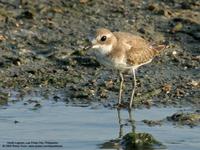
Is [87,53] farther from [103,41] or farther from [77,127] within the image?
[77,127]

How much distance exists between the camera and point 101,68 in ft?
47.7

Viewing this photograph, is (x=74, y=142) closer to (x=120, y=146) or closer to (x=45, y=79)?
(x=120, y=146)

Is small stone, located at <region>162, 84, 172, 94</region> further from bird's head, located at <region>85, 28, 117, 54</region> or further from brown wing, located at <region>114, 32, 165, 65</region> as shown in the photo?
bird's head, located at <region>85, 28, 117, 54</region>

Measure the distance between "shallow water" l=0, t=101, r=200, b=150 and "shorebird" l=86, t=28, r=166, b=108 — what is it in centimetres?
63

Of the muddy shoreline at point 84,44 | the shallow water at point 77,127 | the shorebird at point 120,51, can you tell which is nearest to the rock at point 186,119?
the shallow water at point 77,127

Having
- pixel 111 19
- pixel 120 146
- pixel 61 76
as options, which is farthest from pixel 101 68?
pixel 120 146

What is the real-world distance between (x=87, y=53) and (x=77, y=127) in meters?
3.29

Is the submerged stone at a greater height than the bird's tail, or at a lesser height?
lesser

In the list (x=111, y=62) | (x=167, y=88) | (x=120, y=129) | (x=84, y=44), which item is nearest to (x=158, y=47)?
(x=167, y=88)

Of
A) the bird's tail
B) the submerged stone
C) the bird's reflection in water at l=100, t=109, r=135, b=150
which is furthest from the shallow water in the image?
the bird's tail

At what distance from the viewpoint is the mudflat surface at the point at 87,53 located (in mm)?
13375

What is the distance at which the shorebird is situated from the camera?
12.9 meters

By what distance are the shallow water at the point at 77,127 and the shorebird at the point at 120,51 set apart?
63 cm

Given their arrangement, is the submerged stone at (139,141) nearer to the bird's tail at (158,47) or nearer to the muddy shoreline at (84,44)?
the muddy shoreline at (84,44)
